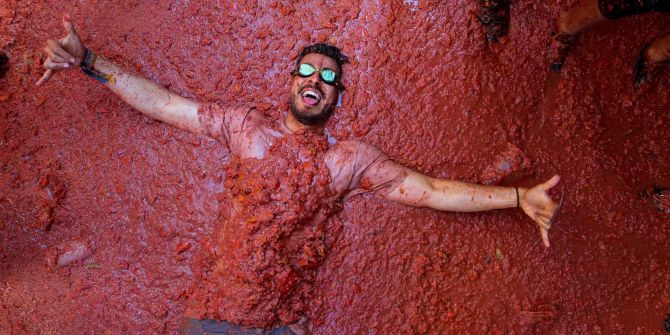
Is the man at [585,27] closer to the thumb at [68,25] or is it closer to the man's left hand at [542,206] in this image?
the man's left hand at [542,206]

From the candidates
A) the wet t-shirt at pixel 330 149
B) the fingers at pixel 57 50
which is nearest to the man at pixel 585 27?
the wet t-shirt at pixel 330 149

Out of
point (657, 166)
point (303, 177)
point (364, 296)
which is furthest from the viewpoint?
point (657, 166)

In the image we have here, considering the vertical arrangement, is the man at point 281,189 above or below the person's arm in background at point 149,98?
below

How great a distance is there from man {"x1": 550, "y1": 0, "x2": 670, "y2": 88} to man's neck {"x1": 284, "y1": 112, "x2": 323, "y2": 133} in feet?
4.95

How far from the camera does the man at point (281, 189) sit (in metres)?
2.87

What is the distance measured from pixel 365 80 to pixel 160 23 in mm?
1359

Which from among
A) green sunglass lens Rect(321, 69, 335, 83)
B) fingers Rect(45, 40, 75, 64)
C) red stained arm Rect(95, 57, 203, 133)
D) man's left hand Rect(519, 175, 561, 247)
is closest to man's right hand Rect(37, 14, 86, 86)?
fingers Rect(45, 40, 75, 64)

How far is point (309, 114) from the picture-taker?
9.59 ft

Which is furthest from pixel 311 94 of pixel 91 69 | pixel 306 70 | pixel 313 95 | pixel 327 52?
pixel 91 69

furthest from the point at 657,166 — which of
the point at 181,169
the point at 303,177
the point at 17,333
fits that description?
the point at 17,333

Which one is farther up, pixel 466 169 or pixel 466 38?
pixel 466 38

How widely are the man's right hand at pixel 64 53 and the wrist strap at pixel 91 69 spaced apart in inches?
2.0

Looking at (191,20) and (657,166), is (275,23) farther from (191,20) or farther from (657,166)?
(657,166)

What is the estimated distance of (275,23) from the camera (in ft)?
11.0
